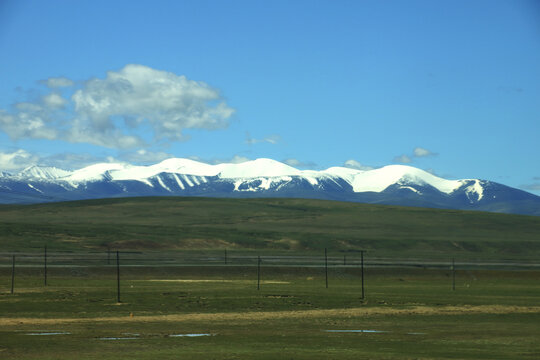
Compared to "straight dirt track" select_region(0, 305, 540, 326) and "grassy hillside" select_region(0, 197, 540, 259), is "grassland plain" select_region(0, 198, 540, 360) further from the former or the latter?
"grassy hillside" select_region(0, 197, 540, 259)

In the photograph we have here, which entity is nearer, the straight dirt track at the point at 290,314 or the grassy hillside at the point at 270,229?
the straight dirt track at the point at 290,314

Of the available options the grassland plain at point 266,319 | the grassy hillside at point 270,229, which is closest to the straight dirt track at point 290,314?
the grassland plain at point 266,319

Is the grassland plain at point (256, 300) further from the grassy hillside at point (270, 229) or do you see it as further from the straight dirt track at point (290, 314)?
the grassy hillside at point (270, 229)

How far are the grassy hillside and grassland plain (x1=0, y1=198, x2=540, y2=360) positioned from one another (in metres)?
0.61

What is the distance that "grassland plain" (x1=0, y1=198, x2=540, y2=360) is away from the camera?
2767 cm

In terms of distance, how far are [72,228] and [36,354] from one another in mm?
100478

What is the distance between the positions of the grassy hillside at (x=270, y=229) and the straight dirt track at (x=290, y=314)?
65.6 meters

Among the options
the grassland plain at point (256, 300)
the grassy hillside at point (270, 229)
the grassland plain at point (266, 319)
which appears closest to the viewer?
the grassland plain at point (266, 319)

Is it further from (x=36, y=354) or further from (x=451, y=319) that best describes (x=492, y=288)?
(x=36, y=354)

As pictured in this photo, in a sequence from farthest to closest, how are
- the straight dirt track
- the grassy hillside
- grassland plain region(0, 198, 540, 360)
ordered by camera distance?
the grassy hillside < the straight dirt track < grassland plain region(0, 198, 540, 360)

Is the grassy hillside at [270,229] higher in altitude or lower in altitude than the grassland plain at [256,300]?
higher

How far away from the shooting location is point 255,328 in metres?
34.8

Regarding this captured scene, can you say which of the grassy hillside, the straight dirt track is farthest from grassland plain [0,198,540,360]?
the grassy hillside

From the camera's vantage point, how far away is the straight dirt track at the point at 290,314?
3769 centimetres
